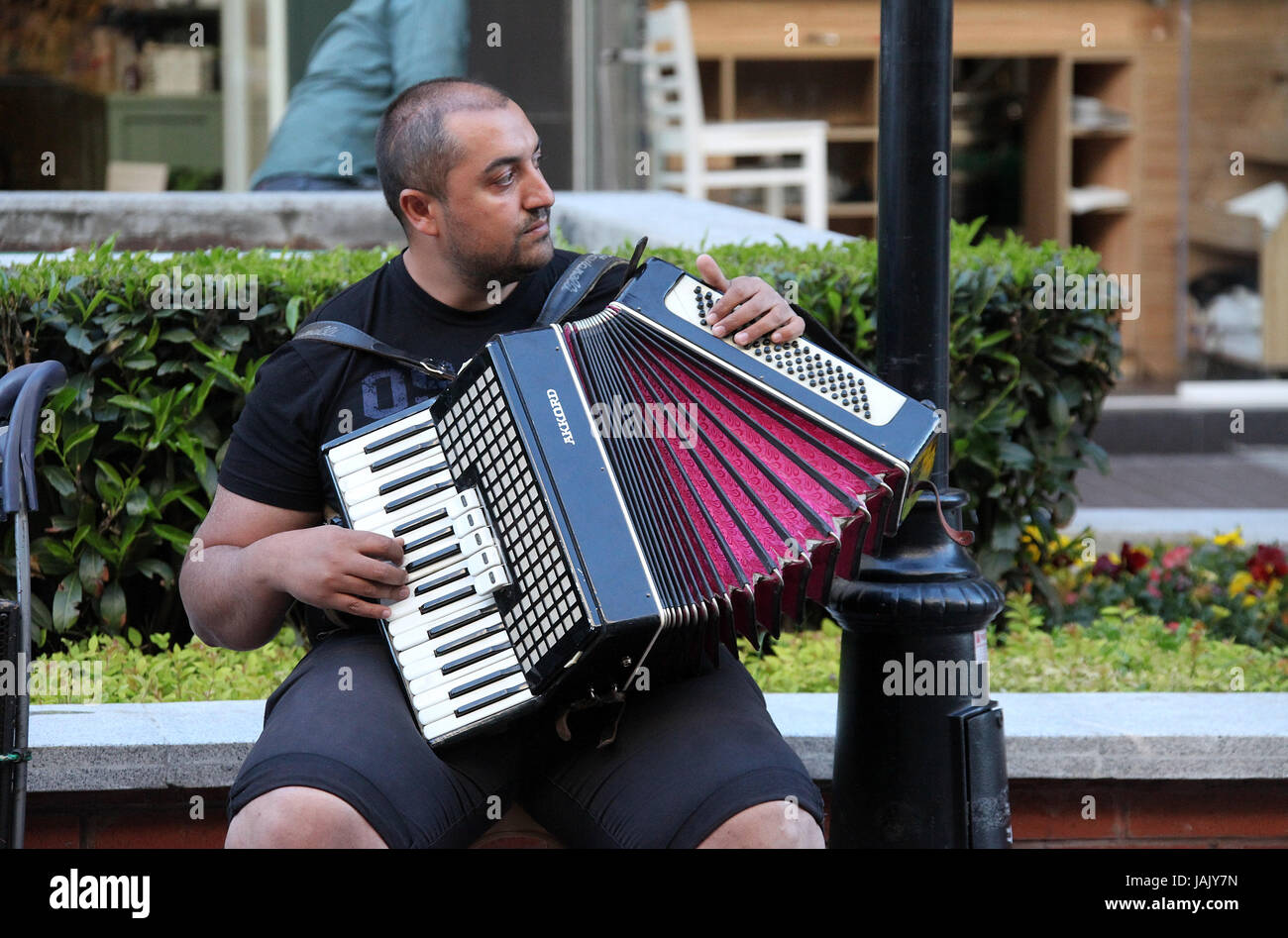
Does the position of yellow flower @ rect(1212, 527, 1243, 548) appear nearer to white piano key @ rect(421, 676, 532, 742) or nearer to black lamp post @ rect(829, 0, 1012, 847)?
black lamp post @ rect(829, 0, 1012, 847)

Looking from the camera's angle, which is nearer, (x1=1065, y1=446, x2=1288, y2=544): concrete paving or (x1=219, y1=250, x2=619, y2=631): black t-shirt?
(x1=219, y1=250, x2=619, y2=631): black t-shirt

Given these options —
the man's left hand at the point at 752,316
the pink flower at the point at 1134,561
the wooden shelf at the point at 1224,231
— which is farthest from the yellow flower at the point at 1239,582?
the wooden shelf at the point at 1224,231

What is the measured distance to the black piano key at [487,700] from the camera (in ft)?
7.36

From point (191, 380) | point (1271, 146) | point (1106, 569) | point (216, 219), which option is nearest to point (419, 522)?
point (191, 380)

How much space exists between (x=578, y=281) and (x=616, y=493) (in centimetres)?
44

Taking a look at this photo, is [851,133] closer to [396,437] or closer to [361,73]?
[361,73]

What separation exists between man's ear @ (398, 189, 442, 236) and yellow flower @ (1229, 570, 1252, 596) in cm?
261

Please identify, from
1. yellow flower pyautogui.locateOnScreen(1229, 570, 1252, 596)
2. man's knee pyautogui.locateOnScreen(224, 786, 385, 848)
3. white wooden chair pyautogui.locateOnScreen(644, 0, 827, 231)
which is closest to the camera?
man's knee pyautogui.locateOnScreen(224, 786, 385, 848)

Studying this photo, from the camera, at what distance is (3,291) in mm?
3359

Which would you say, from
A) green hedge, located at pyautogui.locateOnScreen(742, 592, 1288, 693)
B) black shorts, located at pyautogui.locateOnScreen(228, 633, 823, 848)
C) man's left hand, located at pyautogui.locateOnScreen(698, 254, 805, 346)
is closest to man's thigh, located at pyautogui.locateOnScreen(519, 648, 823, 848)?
black shorts, located at pyautogui.locateOnScreen(228, 633, 823, 848)

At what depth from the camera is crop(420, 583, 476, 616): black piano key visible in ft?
7.52
